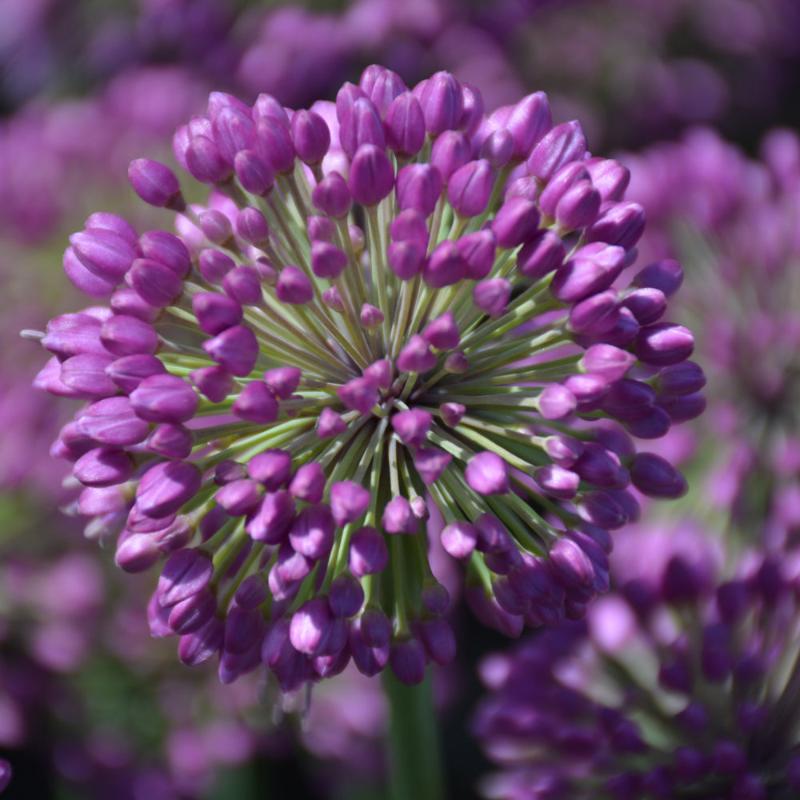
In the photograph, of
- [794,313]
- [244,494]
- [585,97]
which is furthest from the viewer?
[585,97]

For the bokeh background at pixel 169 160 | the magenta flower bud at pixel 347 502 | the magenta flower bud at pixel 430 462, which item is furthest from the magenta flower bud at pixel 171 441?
the bokeh background at pixel 169 160

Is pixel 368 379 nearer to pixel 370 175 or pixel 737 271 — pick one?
pixel 370 175

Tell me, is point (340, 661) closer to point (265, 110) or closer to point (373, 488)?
point (373, 488)

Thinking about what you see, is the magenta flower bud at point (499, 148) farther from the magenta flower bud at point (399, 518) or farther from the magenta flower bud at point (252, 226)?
the magenta flower bud at point (399, 518)

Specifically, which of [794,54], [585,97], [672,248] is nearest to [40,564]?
[672,248]

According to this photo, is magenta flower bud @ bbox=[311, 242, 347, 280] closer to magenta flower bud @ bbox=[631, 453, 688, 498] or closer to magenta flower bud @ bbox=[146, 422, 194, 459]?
magenta flower bud @ bbox=[146, 422, 194, 459]

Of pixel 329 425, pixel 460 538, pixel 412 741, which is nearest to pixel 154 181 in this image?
pixel 329 425

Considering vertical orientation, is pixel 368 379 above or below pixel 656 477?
above
